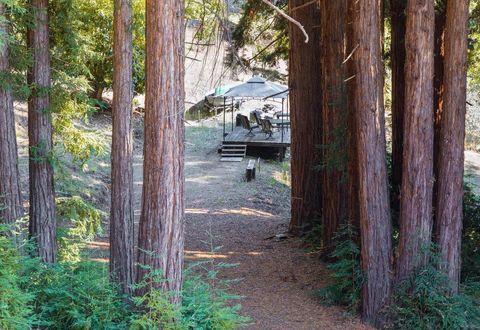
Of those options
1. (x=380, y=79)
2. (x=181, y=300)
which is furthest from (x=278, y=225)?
(x=181, y=300)

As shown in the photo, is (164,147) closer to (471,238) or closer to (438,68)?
(438,68)

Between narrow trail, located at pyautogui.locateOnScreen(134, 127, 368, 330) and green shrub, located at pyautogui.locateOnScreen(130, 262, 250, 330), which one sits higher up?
green shrub, located at pyautogui.locateOnScreen(130, 262, 250, 330)

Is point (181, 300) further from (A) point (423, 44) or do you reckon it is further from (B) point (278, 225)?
(B) point (278, 225)

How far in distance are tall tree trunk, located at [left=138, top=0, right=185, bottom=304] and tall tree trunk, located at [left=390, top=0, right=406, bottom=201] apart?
23.8 feet

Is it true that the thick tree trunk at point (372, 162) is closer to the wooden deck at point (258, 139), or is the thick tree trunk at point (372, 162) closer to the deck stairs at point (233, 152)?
the wooden deck at point (258, 139)

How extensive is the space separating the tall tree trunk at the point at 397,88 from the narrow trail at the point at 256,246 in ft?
8.13

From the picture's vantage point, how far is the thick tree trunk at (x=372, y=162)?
8.97 meters

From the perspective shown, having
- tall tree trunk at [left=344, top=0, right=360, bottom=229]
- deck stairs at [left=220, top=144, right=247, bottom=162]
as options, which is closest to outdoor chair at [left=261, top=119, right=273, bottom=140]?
deck stairs at [left=220, top=144, right=247, bottom=162]

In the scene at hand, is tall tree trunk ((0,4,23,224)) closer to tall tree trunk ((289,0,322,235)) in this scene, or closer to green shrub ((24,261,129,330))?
green shrub ((24,261,129,330))

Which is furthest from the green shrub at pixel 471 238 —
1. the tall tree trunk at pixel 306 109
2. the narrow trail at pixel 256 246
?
the tall tree trunk at pixel 306 109

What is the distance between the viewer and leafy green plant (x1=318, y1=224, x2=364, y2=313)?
9719 millimetres

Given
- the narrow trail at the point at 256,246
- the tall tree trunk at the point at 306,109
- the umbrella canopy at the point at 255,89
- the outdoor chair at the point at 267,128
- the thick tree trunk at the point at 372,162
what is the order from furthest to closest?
the outdoor chair at the point at 267,128, the umbrella canopy at the point at 255,89, the tall tree trunk at the point at 306,109, the narrow trail at the point at 256,246, the thick tree trunk at the point at 372,162

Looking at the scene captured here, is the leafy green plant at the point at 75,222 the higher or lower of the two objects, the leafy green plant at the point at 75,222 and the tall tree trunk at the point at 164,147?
the lower

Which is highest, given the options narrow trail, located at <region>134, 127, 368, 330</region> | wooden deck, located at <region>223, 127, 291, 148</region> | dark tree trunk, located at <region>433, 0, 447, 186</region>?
dark tree trunk, located at <region>433, 0, 447, 186</region>
